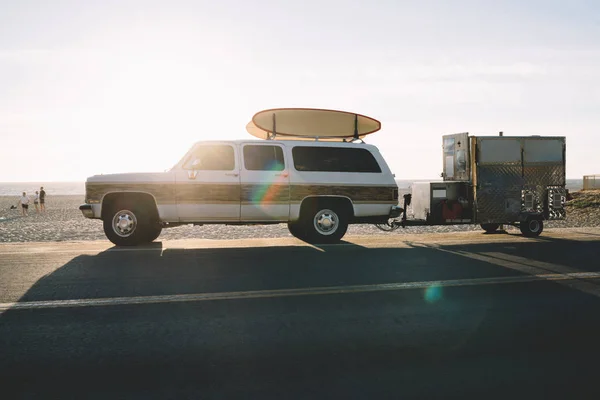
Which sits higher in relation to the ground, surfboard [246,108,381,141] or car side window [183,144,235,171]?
surfboard [246,108,381,141]

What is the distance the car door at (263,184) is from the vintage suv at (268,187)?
0.02 meters

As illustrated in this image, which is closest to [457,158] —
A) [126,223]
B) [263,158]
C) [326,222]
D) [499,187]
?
[499,187]

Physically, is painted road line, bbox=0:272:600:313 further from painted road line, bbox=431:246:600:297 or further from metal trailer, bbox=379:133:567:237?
metal trailer, bbox=379:133:567:237

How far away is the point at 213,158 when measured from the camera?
11539mm

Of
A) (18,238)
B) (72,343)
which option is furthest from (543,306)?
(18,238)

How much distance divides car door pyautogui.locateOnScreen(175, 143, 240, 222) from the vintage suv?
0.02m

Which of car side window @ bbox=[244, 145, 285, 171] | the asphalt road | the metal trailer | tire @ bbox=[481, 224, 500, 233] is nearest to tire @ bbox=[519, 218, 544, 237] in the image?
the metal trailer

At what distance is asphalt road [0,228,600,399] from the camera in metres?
3.80

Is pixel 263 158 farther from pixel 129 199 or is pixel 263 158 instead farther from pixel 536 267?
pixel 536 267

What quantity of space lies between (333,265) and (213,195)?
377cm

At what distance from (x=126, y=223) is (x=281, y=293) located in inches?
225

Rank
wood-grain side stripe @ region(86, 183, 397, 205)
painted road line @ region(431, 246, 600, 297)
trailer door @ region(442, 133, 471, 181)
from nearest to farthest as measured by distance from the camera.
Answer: painted road line @ region(431, 246, 600, 297), wood-grain side stripe @ region(86, 183, 397, 205), trailer door @ region(442, 133, 471, 181)

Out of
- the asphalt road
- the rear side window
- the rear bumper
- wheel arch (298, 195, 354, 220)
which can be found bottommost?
the asphalt road

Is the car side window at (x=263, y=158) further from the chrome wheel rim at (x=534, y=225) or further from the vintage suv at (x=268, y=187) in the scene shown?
the chrome wheel rim at (x=534, y=225)
